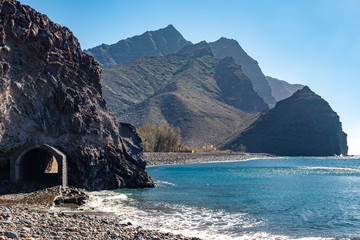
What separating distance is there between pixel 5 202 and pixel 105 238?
34.3ft

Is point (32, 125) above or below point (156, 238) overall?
above

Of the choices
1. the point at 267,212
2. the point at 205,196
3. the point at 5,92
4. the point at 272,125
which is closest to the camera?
the point at 267,212

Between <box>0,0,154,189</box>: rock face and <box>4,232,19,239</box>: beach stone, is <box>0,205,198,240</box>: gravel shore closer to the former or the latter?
<box>4,232,19,239</box>: beach stone

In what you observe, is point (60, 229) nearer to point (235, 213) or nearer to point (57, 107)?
point (235, 213)

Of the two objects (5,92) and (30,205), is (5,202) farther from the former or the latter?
(5,92)

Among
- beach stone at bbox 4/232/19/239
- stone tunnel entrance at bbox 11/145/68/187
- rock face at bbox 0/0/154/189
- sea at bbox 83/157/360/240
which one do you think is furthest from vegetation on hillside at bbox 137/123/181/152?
beach stone at bbox 4/232/19/239

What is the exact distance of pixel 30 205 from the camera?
64.9ft

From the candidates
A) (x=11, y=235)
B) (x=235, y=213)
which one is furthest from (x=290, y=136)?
(x=11, y=235)

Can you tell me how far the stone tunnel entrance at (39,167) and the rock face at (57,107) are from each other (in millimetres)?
555

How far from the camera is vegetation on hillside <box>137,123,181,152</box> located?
100300mm

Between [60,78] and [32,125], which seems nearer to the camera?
[32,125]

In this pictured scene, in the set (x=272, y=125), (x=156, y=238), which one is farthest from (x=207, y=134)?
(x=156, y=238)

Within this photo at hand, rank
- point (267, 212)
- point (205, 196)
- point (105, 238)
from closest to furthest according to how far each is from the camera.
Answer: point (105, 238)
point (267, 212)
point (205, 196)

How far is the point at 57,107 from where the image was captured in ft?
89.0
